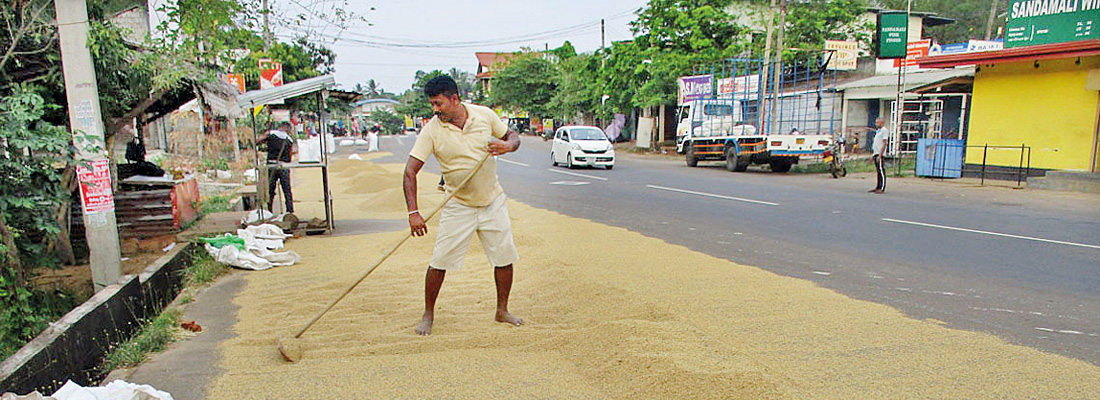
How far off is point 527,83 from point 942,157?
35779 millimetres

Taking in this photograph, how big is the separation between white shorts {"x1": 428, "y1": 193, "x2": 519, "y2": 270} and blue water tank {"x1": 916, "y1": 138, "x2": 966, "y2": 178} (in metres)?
15.3

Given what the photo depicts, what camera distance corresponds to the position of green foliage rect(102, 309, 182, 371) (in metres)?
3.81

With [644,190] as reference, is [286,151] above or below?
above

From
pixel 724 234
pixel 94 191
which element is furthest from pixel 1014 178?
pixel 94 191

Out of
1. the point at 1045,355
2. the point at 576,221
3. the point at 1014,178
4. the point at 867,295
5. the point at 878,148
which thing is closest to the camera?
the point at 1045,355

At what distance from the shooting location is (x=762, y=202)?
11609 mm

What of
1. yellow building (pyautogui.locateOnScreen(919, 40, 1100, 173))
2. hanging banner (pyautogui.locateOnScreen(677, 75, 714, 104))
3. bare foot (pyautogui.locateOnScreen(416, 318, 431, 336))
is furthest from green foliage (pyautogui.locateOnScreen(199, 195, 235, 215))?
hanging banner (pyautogui.locateOnScreen(677, 75, 714, 104))

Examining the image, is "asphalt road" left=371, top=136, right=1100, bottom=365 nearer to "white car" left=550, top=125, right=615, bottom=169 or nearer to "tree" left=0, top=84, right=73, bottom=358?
"white car" left=550, top=125, right=615, bottom=169

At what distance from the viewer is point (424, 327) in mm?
4238

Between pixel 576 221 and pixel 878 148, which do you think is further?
pixel 878 148

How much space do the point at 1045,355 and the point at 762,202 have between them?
7995 millimetres

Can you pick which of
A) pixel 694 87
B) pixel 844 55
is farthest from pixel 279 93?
pixel 844 55

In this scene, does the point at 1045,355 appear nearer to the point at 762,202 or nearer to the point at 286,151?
the point at 762,202

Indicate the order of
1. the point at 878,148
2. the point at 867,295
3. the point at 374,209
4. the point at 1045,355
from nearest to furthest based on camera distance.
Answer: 1. the point at 1045,355
2. the point at 867,295
3. the point at 374,209
4. the point at 878,148
